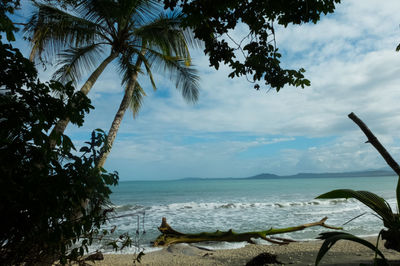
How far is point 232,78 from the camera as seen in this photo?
11.1ft

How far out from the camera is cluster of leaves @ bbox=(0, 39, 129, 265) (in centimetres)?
176

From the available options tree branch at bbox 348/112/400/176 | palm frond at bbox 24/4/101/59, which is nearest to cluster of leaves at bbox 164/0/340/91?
tree branch at bbox 348/112/400/176

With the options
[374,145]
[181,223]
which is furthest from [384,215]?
[181,223]

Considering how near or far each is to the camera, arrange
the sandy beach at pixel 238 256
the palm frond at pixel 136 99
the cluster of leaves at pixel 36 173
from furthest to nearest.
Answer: the palm frond at pixel 136 99 < the sandy beach at pixel 238 256 < the cluster of leaves at pixel 36 173

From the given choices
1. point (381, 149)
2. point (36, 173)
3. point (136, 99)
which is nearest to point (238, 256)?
point (381, 149)

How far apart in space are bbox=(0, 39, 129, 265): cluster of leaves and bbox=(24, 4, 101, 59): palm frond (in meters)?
5.47

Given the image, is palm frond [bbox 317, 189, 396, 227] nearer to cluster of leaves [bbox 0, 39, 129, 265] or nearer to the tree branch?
the tree branch

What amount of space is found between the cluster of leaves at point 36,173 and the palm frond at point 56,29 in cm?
547

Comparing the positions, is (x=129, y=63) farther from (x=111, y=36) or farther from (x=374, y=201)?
(x=374, y=201)

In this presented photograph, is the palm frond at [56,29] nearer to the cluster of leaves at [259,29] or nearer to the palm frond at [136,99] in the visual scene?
the palm frond at [136,99]

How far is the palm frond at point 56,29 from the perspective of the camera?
6.70m

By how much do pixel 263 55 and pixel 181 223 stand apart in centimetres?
901

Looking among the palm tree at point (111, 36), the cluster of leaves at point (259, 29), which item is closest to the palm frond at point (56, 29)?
the palm tree at point (111, 36)

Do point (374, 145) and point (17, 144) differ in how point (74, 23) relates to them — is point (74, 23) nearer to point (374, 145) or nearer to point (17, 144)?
point (17, 144)
